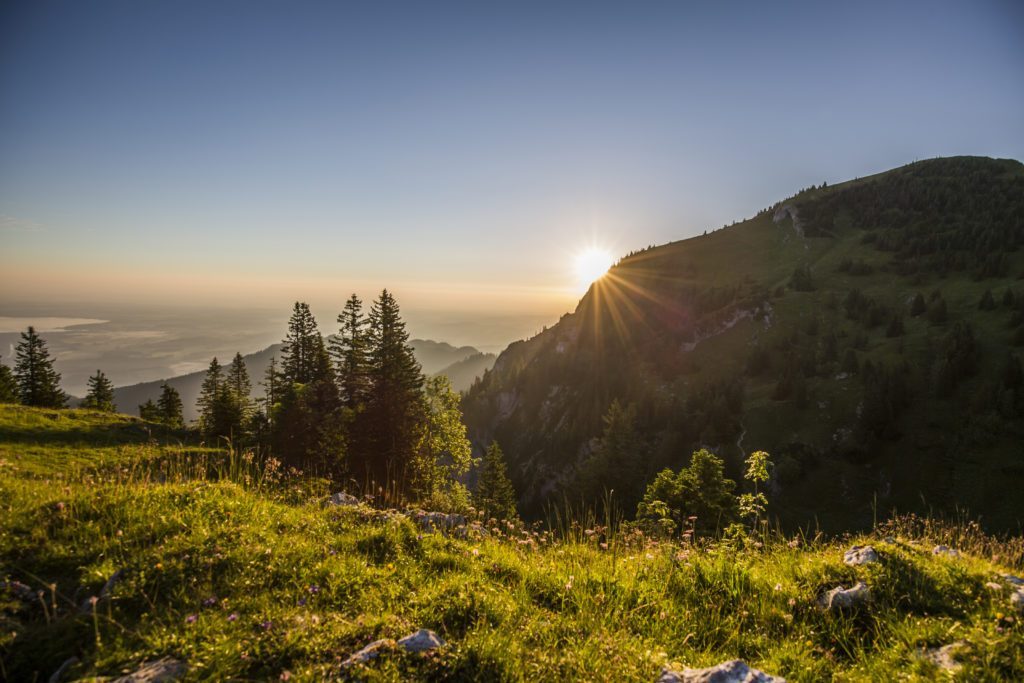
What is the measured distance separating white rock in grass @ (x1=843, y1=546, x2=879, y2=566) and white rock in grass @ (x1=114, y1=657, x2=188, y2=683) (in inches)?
329

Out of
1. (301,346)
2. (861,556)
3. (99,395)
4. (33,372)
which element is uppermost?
(301,346)

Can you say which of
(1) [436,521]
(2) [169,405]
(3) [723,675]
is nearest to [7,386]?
(2) [169,405]

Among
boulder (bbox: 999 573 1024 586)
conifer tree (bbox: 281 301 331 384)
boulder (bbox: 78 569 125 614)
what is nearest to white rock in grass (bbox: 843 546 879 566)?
boulder (bbox: 999 573 1024 586)

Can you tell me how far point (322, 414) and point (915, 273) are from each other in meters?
135

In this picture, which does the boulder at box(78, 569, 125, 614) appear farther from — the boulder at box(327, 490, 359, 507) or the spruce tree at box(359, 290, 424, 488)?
the spruce tree at box(359, 290, 424, 488)

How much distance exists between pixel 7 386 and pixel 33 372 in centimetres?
385

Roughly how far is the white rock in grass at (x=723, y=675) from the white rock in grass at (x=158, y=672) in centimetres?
444

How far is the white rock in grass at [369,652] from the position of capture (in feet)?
13.2

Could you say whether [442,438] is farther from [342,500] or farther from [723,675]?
[723,675]

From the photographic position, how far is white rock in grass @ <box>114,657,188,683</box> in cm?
372

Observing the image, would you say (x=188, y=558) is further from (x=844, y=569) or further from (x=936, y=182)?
(x=936, y=182)

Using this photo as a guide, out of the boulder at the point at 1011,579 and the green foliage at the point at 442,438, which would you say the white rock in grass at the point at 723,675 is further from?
the green foliage at the point at 442,438

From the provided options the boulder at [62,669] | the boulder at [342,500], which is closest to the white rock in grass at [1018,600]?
the boulder at [342,500]

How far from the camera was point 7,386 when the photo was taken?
5919 centimetres
